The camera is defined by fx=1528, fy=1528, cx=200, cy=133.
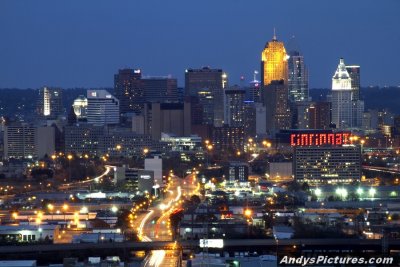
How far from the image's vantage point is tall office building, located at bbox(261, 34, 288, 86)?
7688cm

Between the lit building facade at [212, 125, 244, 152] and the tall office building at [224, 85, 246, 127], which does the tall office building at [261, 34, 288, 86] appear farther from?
the lit building facade at [212, 125, 244, 152]

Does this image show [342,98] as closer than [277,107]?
No

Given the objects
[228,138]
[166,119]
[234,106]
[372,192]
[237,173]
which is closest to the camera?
[372,192]

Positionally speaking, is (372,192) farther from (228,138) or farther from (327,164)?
(228,138)

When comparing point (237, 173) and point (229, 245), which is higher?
point (237, 173)

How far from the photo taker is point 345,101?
75250 millimetres

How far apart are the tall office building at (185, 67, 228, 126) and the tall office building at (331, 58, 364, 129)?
5595 millimetres

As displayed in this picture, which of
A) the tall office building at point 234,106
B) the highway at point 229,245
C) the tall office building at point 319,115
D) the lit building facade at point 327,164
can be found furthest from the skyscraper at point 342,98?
the highway at point 229,245

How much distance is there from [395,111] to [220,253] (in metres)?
65.4

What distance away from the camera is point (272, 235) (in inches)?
960

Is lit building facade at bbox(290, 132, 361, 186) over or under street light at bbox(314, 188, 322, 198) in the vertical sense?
over

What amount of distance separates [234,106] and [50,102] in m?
12.2

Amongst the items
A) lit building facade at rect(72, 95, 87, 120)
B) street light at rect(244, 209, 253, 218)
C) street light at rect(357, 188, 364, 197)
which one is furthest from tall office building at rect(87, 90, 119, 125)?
street light at rect(244, 209, 253, 218)

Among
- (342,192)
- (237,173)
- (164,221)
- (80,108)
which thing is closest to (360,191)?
(342,192)
